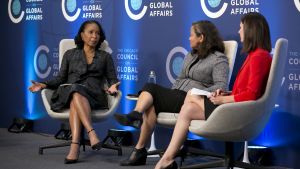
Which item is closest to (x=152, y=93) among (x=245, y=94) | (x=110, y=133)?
(x=245, y=94)

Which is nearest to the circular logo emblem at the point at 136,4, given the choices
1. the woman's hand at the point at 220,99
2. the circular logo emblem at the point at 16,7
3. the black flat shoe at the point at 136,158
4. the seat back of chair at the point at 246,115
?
the black flat shoe at the point at 136,158

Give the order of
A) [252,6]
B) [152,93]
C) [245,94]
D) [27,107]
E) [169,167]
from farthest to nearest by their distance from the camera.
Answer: [27,107] → [252,6] → [152,93] → [169,167] → [245,94]

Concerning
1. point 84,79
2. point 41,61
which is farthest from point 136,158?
point 41,61

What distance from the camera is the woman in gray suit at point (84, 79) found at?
4.84 metres

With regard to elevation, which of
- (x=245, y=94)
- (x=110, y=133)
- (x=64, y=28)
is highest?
(x=64, y=28)

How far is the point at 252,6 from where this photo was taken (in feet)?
16.0

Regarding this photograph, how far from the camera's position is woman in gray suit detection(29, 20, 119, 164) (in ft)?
15.9

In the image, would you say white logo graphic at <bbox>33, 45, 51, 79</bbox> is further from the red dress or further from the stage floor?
the red dress

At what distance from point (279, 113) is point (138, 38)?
1.88 metres

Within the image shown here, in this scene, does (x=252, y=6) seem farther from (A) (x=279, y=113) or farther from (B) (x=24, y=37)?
(B) (x=24, y=37)

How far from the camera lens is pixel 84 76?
17.1ft

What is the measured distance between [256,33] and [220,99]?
1.71ft

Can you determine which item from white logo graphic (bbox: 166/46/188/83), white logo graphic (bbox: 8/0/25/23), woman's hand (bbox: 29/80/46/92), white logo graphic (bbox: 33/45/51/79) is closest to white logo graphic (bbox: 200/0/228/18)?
white logo graphic (bbox: 166/46/188/83)

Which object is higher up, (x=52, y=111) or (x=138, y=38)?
(x=138, y=38)
